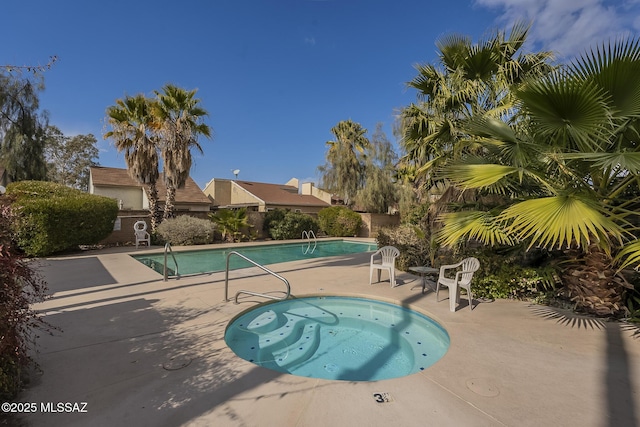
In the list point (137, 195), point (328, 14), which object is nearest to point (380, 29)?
point (328, 14)

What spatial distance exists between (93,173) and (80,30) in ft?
57.6

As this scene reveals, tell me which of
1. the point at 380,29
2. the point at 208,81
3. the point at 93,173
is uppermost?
the point at 380,29

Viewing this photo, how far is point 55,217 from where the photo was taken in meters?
11.1

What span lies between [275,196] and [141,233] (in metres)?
17.6

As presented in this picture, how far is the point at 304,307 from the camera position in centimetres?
649

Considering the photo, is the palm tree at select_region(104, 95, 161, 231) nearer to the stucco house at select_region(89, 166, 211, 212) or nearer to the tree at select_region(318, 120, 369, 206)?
the stucco house at select_region(89, 166, 211, 212)

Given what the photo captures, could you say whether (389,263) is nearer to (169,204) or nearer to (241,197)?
(169,204)

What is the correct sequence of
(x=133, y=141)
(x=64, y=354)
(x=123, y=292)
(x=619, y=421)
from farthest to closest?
(x=133, y=141) < (x=123, y=292) < (x=64, y=354) < (x=619, y=421)

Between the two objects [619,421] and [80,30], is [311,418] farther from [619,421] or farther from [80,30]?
[80,30]

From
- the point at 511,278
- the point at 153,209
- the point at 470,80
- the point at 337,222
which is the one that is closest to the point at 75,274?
the point at 153,209

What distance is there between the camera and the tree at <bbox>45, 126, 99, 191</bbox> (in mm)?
32281

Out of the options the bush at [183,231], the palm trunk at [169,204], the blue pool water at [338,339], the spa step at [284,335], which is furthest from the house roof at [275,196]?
the spa step at [284,335]

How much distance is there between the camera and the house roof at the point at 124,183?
23433 mm

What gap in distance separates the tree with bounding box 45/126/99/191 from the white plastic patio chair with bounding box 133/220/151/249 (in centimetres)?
2428
